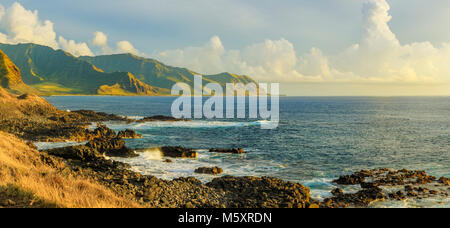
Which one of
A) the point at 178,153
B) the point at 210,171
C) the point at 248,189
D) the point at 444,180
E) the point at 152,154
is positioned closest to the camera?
the point at 248,189

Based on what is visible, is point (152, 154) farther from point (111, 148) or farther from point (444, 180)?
point (444, 180)

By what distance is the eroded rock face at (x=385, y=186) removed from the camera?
62.6ft

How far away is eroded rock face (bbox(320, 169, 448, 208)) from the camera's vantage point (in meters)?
19.1

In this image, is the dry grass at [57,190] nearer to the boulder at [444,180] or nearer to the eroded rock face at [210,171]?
the eroded rock face at [210,171]

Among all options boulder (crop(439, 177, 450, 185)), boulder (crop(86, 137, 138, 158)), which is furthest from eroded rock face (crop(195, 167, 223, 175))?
boulder (crop(439, 177, 450, 185))

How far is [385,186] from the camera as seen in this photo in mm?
22422

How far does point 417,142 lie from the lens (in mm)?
44625

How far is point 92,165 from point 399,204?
2540 cm

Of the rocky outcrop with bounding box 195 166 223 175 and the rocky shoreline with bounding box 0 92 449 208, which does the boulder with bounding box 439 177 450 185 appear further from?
the rocky outcrop with bounding box 195 166 223 175

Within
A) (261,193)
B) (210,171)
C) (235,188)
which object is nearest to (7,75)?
(210,171)

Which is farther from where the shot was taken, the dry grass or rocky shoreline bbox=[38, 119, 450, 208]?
rocky shoreline bbox=[38, 119, 450, 208]

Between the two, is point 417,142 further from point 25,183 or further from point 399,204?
point 25,183
